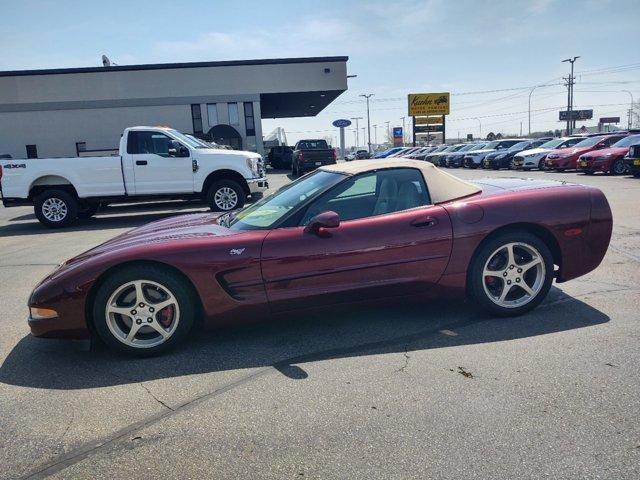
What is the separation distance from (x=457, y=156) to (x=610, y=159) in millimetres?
14726

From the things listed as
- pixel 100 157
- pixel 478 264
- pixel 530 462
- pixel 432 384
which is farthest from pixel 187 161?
pixel 530 462

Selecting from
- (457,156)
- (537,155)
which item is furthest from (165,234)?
(457,156)

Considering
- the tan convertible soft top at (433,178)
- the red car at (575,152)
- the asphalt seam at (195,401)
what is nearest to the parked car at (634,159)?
the red car at (575,152)

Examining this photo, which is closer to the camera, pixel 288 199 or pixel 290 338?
pixel 290 338

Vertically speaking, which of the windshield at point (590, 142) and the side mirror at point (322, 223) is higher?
the windshield at point (590, 142)

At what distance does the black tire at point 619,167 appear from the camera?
17.0 metres

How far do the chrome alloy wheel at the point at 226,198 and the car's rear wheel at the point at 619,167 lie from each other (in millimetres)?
13734

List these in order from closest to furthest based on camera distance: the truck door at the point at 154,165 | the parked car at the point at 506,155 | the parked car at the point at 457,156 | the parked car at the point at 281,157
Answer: the truck door at the point at 154,165, the parked car at the point at 506,155, the parked car at the point at 457,156, the parked car at the point at 281,157

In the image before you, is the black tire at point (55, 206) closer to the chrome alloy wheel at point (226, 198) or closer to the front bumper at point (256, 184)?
the chrome alloy wheel at point (226, 198)

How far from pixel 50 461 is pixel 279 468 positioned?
1.13 metres

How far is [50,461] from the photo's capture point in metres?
2.35

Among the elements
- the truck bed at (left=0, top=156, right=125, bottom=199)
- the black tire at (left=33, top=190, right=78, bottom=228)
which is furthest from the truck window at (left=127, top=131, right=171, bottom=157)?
the black tire at (left=33, top=190, right=78, bottom=228)

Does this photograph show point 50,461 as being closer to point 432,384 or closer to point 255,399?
point 255,399

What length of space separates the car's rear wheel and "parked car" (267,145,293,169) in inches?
952
